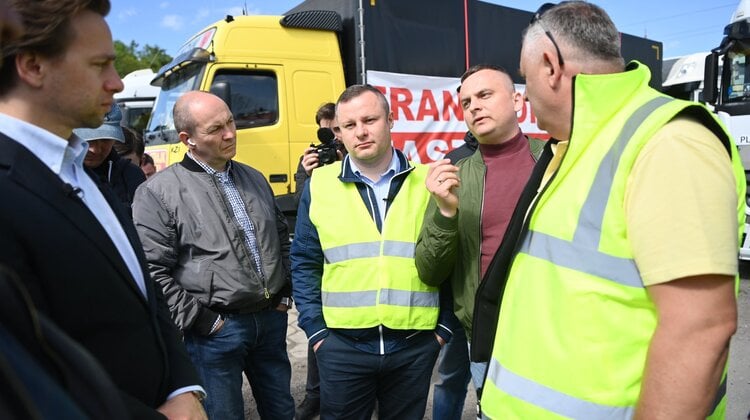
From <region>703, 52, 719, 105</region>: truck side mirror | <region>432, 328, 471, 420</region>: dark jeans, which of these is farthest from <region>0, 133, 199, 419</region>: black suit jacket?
<region>703, 52, 719, 105</region>: truck side mirror

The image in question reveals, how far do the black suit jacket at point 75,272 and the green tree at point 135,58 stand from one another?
27921 millimetres

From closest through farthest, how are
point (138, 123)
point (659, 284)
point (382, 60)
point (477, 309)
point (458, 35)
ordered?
point (659, 284) → point (477, 309) → point (382, 60) → point (458, 35) → point (138, 123)

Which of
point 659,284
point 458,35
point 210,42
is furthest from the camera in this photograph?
point 458,35

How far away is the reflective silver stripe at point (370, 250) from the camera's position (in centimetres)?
209

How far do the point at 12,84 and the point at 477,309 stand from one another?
125 centimetres

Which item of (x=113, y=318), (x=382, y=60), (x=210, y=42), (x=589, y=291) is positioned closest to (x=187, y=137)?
(x=113, y=318)

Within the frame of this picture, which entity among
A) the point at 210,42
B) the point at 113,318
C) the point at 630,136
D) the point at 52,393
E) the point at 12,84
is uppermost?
the point at 210,42

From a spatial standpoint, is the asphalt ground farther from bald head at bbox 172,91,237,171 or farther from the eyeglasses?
the eyeglasses

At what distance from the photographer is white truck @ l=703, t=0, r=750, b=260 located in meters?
5.91

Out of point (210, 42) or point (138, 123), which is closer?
point (210, 42)

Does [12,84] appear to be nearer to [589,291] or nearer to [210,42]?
[589,291]

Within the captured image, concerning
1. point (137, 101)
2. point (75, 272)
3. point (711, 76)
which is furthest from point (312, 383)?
point (137, 101)

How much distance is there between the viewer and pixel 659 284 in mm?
962

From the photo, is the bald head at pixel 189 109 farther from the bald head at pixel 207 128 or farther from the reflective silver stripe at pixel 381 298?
the reflective silver stripe at pixel 381 298
